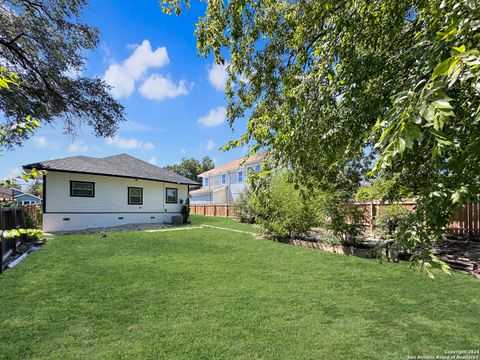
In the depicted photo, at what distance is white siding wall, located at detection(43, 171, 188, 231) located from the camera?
14195mm

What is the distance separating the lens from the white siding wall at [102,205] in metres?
14.2

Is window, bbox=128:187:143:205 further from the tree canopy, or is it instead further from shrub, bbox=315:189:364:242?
the tree canopy

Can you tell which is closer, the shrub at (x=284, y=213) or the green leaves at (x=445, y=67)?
the green leaves at (x=445, y=67)

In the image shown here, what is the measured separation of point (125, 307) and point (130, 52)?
921cm

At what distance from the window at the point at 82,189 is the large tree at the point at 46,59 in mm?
3970

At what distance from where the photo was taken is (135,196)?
17.8 m

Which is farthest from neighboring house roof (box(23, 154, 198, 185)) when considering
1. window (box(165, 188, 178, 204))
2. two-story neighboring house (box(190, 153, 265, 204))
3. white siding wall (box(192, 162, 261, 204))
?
two-story neighboring house (box(190, 153, 265, 204))

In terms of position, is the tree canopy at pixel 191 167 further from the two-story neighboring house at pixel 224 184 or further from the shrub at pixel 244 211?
the shrub at pixel 244 211

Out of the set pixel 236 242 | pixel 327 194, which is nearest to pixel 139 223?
pixel 236 242

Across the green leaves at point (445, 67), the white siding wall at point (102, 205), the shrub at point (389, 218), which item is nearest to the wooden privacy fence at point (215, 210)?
the white siding wall at point (102, 205)

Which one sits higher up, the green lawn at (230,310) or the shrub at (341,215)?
the shrub at (341,215)

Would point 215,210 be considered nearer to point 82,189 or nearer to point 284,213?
point 82,189

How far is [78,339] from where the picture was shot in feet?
10.7

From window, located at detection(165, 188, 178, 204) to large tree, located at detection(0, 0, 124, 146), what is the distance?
835 centimetres
